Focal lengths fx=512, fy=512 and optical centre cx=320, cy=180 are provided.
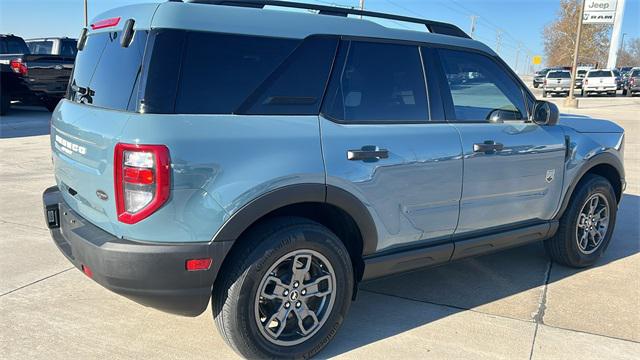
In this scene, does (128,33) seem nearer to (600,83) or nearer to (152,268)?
(152,268)

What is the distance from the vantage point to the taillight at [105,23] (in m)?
2.79

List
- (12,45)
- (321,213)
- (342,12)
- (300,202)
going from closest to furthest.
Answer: (300,202)
(321,213)
(342,12)
(12,45)

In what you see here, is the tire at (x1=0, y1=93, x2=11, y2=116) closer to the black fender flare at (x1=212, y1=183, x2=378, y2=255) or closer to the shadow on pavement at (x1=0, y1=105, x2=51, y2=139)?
the shadow on pavement at (x1=0, y1=105, x2=51, y2=139)

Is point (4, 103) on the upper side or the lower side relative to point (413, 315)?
upper

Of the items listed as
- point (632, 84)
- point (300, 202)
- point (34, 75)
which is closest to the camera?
point (300, 202)

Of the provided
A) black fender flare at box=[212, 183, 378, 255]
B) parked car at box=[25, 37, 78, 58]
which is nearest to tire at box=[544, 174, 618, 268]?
black fender flare at box=[212, 183, 378, 255]

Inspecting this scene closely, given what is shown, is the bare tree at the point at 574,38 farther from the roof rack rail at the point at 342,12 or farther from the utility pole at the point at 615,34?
the roof rack rail at the point at 342,12

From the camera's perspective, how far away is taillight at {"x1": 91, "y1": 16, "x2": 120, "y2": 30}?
2.79 metres

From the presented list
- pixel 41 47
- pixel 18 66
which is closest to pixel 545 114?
pixel 18 66

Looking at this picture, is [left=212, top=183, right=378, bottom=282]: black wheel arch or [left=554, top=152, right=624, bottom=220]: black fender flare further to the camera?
[left=554, top=152, right=624, bottom=220]: black fender flare

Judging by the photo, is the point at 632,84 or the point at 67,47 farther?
the point at 632,84

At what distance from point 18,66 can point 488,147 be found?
40.9 ft

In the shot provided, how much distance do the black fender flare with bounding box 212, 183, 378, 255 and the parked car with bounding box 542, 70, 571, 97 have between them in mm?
33047

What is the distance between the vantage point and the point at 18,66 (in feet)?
40.4
